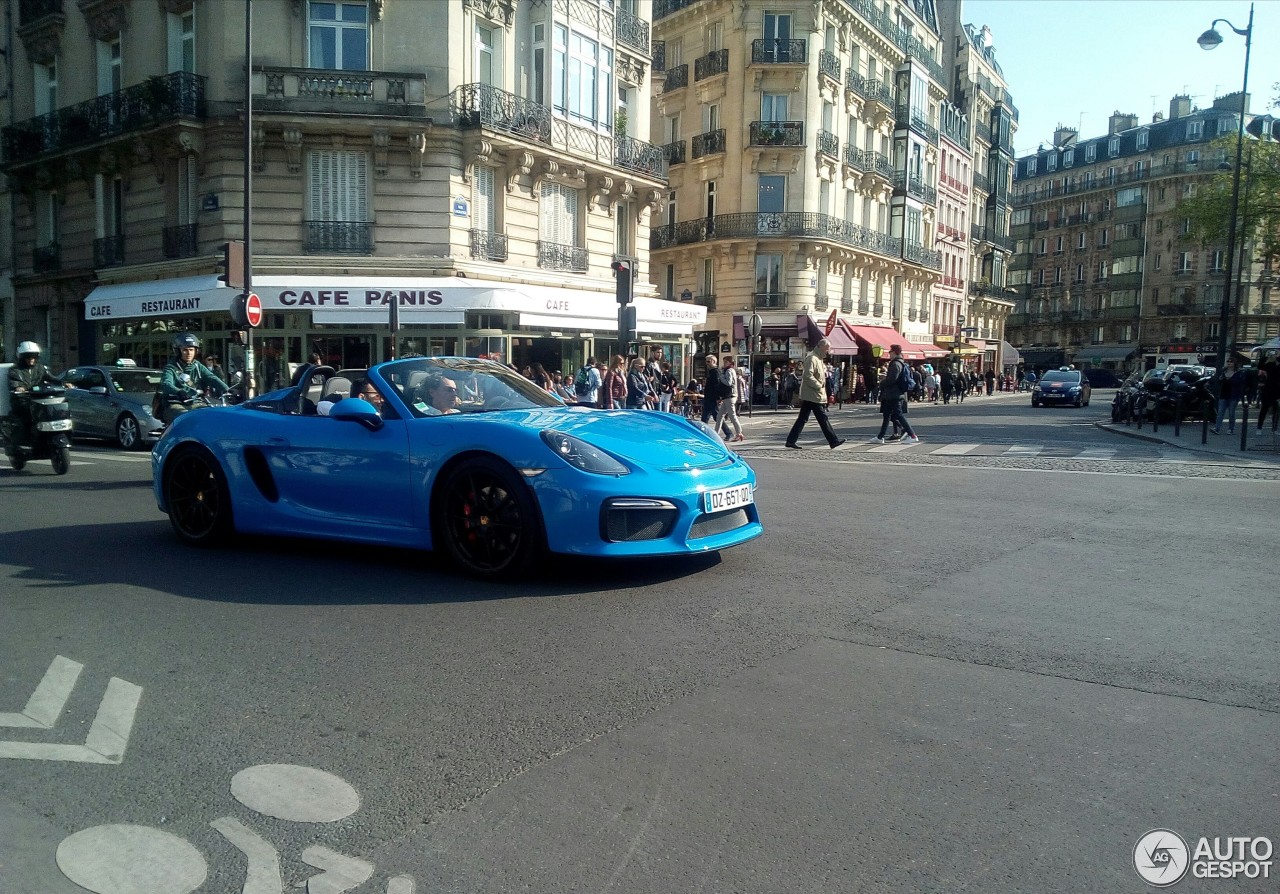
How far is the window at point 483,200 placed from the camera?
24.8 m

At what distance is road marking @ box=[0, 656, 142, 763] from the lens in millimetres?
3457

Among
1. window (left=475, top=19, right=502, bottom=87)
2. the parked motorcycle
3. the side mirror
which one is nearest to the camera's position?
the side mirror

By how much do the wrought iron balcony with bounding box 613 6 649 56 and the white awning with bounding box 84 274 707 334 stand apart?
9.73 metres

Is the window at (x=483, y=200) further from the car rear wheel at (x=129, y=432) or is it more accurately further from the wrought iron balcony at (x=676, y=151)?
the wrought iron balcony at (x=676, y=151)

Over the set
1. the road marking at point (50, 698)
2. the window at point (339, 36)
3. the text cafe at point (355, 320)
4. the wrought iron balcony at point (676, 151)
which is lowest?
the road marking at point (50, 698)

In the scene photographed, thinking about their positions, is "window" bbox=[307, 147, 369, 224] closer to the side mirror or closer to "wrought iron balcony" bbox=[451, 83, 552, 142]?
"wrought iron balcony" bbox=[451, 83, 552, 142]

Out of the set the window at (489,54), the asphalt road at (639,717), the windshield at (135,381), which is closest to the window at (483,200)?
the window at (489,54)

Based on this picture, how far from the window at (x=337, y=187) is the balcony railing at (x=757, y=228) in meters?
A: 20.1

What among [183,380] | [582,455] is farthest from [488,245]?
[582,455]

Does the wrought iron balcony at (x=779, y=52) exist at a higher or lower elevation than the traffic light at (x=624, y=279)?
higher

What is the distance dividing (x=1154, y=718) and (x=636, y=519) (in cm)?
281

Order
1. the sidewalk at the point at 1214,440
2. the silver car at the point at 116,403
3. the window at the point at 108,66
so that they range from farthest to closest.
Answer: the window at the point at 108,66 → the silver car at the point at 116,403 → the sidewalk at the point at 1214,440

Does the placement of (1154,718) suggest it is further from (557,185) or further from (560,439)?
(557,185)

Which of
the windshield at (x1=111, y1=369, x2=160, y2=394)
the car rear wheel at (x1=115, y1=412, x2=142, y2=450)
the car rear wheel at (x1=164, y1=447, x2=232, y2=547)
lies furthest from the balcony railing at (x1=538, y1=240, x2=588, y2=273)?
the car rear wheel at (x1=164, y1=447, x2=232, y2=547)
